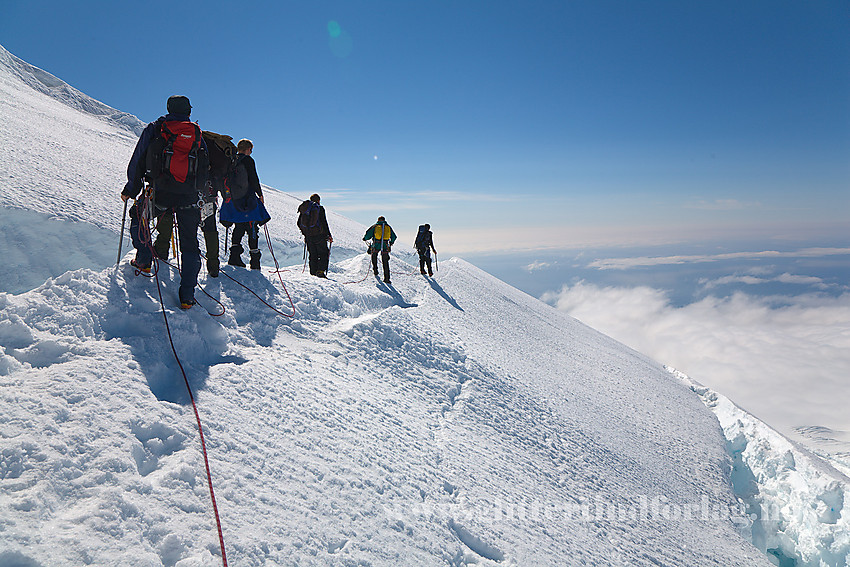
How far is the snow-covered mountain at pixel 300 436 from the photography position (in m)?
2.82

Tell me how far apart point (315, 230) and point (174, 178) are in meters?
4.64

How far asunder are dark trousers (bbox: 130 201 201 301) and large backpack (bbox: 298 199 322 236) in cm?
415

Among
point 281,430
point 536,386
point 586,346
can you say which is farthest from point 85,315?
point 586,346

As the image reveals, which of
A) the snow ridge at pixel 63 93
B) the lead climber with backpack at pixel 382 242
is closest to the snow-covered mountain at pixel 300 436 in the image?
the lead climber with backpack at pixel 382 242

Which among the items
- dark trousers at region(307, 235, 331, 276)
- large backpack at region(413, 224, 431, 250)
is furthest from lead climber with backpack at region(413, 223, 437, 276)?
dark trousers at region(307, 235, 331, 276)

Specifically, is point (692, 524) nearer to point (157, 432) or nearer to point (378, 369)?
point (378, 369)

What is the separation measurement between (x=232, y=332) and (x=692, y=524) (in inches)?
324

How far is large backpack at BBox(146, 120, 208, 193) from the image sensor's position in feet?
15.3

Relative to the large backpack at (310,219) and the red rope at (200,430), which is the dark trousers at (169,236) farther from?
the large backpack at (310,219)

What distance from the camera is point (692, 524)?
7.11 meters

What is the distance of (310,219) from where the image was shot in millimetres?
9344

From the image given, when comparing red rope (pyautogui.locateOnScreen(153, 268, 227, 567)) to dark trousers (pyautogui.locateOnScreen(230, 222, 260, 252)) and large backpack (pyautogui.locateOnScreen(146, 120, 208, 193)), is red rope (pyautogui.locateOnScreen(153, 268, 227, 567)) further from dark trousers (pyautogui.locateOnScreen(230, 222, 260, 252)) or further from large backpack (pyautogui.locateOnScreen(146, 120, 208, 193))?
dark trousers (pyautogui.locateOnScreen(230, 222, 260, 252))

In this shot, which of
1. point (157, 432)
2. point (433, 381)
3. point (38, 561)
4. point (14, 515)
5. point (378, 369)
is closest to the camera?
point (38, 561)

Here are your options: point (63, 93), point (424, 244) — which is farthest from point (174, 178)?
point (63, 93)
